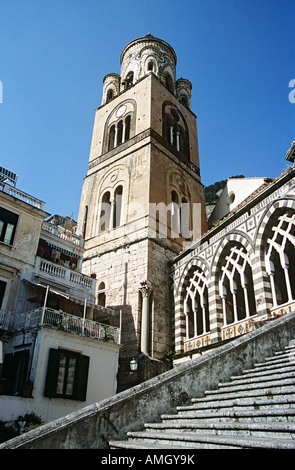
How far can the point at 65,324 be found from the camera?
14.8 m

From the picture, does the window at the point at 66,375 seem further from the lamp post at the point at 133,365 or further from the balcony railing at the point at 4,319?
the balcony railing at the point at 4,319

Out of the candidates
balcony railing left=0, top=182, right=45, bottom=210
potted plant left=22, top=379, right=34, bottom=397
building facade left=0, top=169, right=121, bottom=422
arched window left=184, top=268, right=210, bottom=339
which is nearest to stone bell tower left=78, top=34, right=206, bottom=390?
arched window left=184, top=268, right=210, bottom=339

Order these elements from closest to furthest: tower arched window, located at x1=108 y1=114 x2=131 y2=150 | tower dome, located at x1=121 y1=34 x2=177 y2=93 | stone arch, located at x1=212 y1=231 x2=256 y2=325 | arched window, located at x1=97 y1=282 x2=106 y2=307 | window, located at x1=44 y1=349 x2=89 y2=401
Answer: window, located at x1=44 y1=349 x2=89 y2=401, stone arch, located at x1=212 y1=231 x2=256 y2=325, arched window, located at x1=97 y1=282 x2=106 y2=307, tower arched window, located at x1=108 y1=114 x2=131 y2=150, tower dome, located at x1=121 y1=34 x2=177 y2=93

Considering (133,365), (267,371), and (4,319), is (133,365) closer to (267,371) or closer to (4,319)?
(4,319)

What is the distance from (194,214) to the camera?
26.1 m

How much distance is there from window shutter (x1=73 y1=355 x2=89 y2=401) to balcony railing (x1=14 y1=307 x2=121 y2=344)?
1.08 m

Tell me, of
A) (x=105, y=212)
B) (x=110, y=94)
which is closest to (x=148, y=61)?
(x=110, y=94)

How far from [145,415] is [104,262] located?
16.4 m

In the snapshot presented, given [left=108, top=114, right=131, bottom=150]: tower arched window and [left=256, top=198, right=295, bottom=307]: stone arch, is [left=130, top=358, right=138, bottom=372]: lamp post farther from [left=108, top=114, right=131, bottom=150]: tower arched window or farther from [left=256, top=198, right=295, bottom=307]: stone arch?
[left=108, top=114, right=131, bottom=150]: tower arched window

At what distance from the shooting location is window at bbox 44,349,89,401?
13.1 meters

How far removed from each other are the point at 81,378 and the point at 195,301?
7.20 metres

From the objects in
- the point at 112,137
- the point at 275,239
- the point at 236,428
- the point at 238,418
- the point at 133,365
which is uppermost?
the point at 112,137

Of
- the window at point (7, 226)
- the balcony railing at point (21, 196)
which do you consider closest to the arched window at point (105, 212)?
the balcony railing at point (21, 196)
